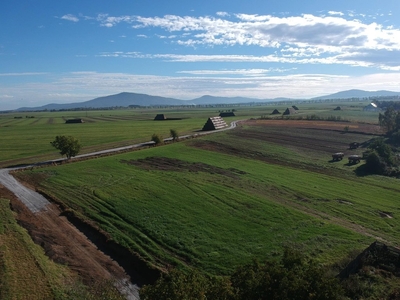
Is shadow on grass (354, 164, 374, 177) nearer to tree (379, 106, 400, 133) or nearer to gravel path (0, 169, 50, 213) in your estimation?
tree (379, 106, 400, 133)

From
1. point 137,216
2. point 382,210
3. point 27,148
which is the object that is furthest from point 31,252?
point 27,148

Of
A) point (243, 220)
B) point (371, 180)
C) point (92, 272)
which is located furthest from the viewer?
point (371, 180)

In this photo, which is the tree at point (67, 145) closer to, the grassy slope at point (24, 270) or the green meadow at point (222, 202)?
the green meadow at point (222, 202)

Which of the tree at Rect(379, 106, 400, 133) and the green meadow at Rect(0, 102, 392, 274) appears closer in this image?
the green meadow at Rect(0, 102, 392, 274)

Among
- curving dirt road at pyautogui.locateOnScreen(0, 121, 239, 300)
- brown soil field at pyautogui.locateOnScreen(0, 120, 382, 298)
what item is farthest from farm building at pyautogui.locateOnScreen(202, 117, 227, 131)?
curving dirt road at pyautogui.locateOnScreen(0, 121, 239, 300)

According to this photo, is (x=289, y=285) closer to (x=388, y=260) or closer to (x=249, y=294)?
(x=249, y=294)

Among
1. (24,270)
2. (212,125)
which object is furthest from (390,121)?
(24,270)

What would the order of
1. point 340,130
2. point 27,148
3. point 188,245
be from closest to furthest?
point 188,245 → point 27,148 → point 340,130

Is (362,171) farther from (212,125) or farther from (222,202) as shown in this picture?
(212,125)

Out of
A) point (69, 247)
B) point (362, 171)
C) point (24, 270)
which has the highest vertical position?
point (24, 270)
